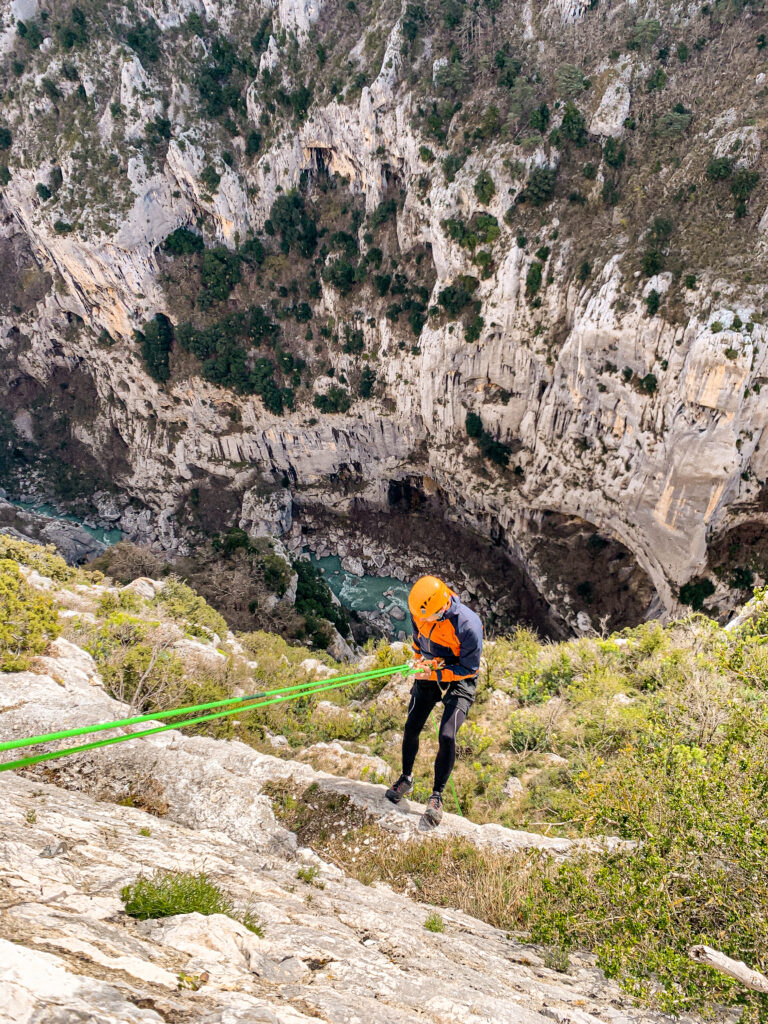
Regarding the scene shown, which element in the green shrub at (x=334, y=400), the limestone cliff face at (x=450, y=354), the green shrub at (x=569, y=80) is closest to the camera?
the limestone cliff face at (x=450, y=354)

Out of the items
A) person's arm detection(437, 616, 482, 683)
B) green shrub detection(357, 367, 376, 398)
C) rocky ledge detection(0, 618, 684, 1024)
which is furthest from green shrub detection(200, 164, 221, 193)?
person's arm detection(437, 616, 482, 683)

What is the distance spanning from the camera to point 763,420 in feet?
63.4

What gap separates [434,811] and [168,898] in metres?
3.34

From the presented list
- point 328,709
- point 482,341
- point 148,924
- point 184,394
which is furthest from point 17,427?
point 148,924

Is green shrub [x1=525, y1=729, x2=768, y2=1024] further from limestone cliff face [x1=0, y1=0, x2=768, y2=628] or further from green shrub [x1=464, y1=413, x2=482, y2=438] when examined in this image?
green shrub [x1=464, y1=413, x2=482, y2=438]

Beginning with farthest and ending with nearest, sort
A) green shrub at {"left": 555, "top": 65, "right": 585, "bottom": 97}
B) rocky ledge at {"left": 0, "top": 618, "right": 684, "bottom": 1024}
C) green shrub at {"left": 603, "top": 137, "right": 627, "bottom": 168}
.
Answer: green shrub at {"left": 555, "top": 65, "right": 585, "bottom": 97} → green shrub at {"left": 603, "top": 137, "right": 627, "bottom": 168} → rocky ledge at {"left": 0, "top": 618, "right": 684, "bottom": 1024}

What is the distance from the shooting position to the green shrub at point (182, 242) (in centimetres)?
3609

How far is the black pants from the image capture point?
570cm

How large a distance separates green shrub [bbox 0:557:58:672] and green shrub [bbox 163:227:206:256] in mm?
32529

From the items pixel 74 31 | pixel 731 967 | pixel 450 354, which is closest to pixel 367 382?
pixel 450 354

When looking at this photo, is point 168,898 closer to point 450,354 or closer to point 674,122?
point 450,354

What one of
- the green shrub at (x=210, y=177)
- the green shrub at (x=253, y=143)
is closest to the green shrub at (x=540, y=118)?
the green shrub at (x=253, y=143)

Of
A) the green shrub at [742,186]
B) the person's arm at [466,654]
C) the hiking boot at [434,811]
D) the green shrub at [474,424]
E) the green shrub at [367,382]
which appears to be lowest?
the hiking boot at [434,811]

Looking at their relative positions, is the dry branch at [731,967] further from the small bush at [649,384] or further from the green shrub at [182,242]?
the green shrub at [182,242]
